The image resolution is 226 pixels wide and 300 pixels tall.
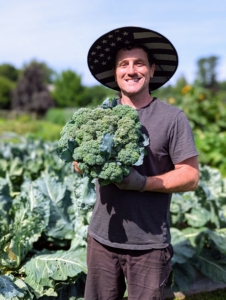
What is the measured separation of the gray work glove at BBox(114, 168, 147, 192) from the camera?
2.08 metres

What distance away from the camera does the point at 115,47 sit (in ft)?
7.89

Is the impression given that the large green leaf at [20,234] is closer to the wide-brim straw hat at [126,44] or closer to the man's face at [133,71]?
the wide-brim straw hat at [126,44]

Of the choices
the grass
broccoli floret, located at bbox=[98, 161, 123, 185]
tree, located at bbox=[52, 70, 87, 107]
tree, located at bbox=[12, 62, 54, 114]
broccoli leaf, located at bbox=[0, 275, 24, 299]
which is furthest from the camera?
tree, located at bbox=[52, 70, 87, 107]

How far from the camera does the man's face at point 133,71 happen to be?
89.6 inches

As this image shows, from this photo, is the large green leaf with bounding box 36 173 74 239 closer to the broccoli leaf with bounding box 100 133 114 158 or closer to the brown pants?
the brown pants

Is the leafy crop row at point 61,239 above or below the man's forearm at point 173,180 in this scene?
below

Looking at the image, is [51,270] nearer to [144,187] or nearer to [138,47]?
[144,187]

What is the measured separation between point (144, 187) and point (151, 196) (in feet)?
0.55

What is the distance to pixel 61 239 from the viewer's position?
3.81 meters

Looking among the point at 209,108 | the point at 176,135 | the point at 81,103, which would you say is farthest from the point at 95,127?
the point at 81,103

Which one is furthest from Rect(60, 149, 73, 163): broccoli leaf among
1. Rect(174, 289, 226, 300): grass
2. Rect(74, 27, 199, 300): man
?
Rect(174, 289, 226, 300): grass

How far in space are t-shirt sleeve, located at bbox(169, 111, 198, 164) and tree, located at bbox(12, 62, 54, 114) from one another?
42921 mm

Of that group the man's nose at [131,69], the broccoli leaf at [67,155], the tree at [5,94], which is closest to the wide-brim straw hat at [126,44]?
the man's nose at [131,69]

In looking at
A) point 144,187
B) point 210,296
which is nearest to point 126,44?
point 144,187
